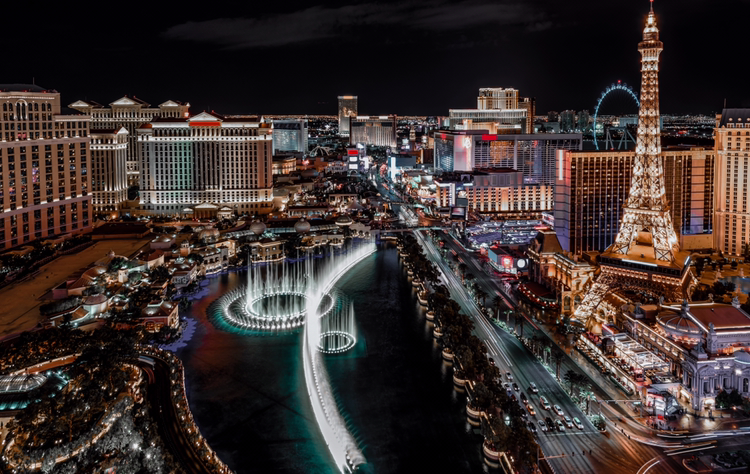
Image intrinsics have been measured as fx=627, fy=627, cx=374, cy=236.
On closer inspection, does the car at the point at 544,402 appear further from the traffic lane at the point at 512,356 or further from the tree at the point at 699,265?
the tree at the point at 699,265

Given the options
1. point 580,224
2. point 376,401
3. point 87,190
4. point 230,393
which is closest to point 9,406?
point 230,393

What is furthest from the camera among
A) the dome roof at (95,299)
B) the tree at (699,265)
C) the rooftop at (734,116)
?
the rooftop at (734,116)

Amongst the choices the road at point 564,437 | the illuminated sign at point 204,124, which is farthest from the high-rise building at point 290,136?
the road at point 564,437

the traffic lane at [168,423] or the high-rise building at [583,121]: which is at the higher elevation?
the high-rise building at [583,121]

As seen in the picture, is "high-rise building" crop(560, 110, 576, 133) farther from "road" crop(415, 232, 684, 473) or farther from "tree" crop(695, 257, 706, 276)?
"road" crop(415, 232, 684, 473)

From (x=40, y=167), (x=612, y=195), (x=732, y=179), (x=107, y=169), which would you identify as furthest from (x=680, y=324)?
(x=107, y=169)

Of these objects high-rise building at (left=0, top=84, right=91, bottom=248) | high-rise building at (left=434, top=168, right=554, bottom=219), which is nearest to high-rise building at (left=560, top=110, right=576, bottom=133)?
high-rise building at (left=434, top=168, right=554, bottom=219)
